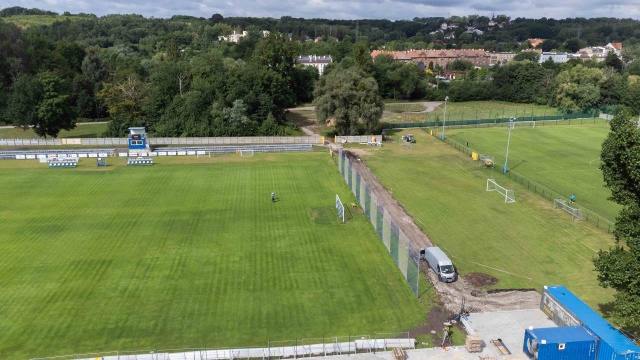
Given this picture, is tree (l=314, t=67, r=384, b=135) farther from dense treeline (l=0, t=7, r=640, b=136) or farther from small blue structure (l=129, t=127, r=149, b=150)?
small blue structure (l=129, t=127, r=149, b=150)

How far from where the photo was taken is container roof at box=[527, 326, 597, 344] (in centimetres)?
2105

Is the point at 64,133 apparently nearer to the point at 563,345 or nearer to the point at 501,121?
the point at 501,121

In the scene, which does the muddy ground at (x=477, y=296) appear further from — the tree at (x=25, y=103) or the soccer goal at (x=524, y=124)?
the tree at (x=25, y=103)

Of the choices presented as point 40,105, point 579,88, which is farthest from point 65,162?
point 579,88

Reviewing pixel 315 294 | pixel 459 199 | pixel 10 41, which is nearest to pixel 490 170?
pixel 459 199

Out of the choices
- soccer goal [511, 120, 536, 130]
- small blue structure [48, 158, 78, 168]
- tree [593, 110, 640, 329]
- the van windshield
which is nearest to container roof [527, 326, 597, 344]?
tree [593, 110, 640, 329]

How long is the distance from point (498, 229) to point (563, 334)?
55.3 feet

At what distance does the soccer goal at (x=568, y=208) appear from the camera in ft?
130

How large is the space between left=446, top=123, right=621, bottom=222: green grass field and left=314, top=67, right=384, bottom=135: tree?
14937 mm

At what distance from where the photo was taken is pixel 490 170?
181ft

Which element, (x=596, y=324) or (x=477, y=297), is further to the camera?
(x=477, y=297)

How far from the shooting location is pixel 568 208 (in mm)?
41125

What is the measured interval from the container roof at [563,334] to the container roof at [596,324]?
0.47 m

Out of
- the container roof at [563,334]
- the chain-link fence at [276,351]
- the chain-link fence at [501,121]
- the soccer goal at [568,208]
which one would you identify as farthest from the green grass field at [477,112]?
the chain-link fence at [276,351]
